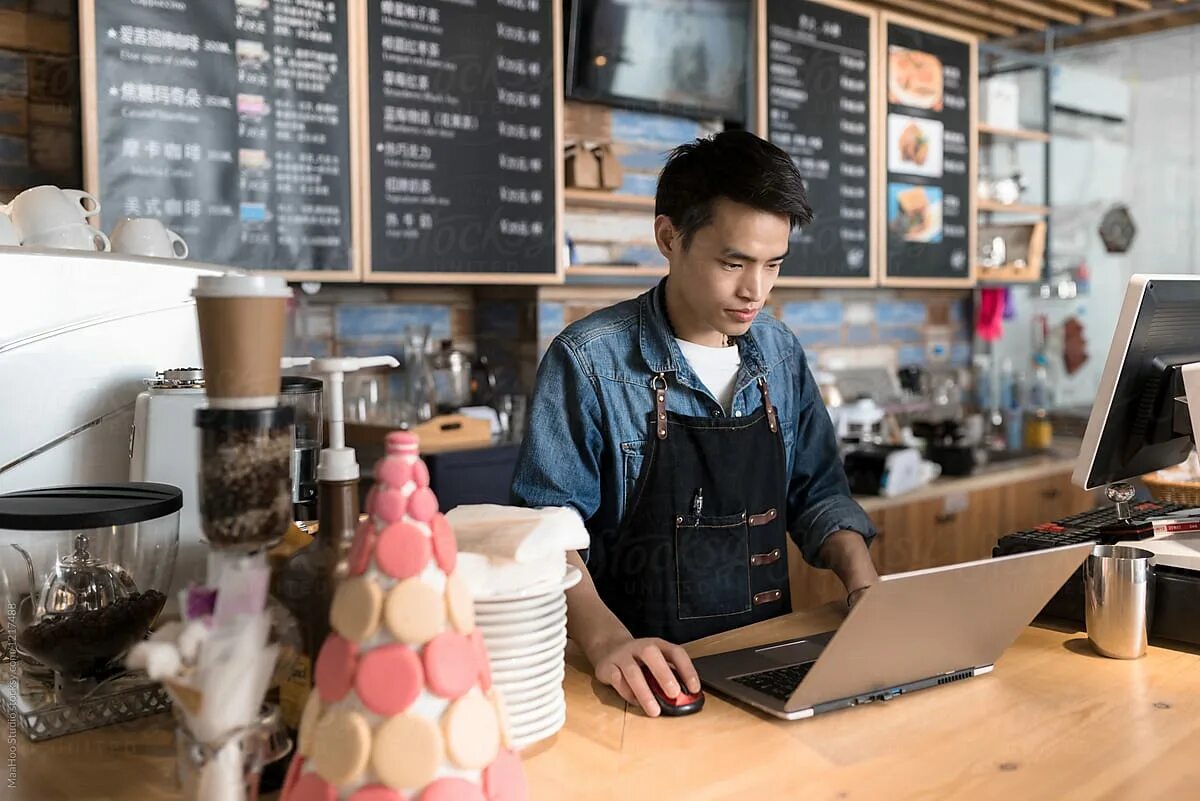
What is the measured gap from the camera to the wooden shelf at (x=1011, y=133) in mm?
4633

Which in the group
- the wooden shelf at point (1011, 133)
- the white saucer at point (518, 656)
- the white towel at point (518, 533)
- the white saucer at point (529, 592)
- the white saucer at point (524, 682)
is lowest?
the white saucer at point (524, 682)

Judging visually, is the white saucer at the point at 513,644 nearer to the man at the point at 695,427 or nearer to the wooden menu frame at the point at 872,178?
the man at the point at 695,427

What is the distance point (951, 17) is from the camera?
4535mm

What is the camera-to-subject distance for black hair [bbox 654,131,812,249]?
172 cm

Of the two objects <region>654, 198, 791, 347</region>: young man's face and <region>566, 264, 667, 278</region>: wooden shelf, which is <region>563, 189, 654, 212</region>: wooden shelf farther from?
<region>654, 198, 791, 347</region>: young man's face

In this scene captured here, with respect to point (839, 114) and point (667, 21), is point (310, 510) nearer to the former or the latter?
point (667, 21)

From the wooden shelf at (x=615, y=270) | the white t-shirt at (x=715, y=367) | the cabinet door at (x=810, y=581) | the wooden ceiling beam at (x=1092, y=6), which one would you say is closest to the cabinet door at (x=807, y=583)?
the cabinet door at (x=810, y=581)

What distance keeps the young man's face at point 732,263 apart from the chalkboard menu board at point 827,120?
2146 millimetres

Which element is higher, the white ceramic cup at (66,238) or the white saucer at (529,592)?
the white ceramic cup at (66,238)

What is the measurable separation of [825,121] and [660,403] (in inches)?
97.1

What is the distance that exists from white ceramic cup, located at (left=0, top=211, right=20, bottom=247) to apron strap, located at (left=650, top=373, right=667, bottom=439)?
1.04 metres

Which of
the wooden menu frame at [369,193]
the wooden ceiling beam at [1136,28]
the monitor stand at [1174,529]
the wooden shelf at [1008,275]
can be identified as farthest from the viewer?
the wooden shelf at [1008,275]

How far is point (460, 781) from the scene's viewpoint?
2.72ft

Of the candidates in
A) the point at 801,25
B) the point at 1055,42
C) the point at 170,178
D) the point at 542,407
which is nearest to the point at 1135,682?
the point at 542,407
